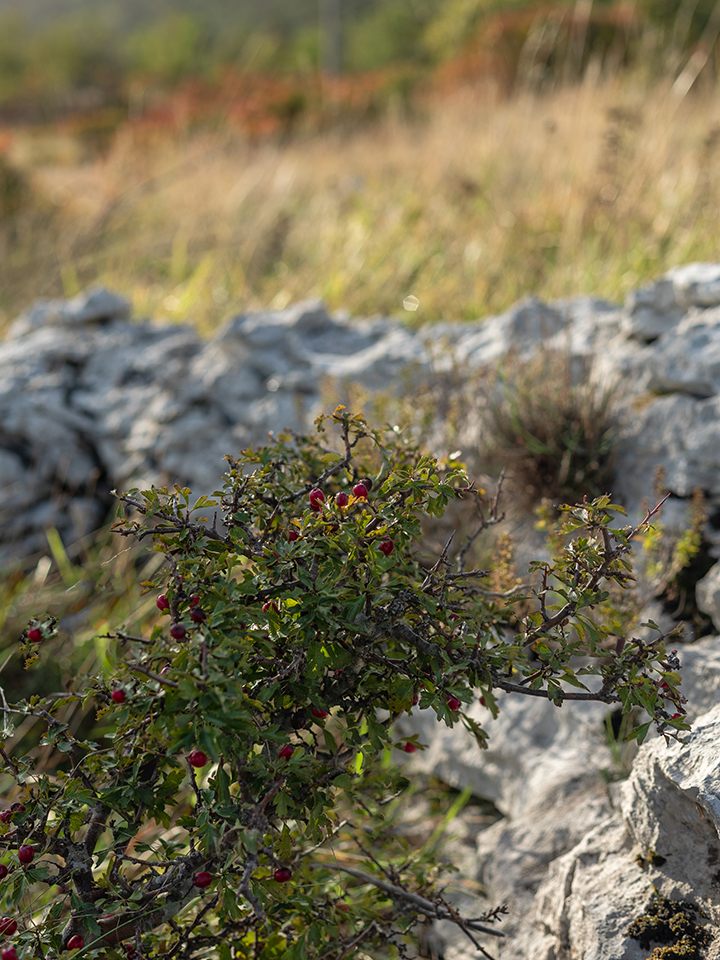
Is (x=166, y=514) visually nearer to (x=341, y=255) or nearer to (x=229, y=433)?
(x=229, y=433)

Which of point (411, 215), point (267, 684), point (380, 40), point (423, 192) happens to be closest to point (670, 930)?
point (267, 684)

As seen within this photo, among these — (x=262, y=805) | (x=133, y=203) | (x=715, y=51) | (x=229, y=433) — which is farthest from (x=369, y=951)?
(x=715, y=51)

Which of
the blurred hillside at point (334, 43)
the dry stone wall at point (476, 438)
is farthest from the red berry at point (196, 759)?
the blurred hillside at point (334, 43)

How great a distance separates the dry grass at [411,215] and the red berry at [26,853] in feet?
10.4

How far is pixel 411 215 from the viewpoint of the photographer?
19.4ft

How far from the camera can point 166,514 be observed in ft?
4.45

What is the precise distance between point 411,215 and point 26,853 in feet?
18.1

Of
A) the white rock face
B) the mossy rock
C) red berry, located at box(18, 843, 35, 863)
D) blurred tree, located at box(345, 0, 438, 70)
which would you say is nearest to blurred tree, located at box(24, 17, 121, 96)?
blurred tree, located at box(345, 0, 438, 70)

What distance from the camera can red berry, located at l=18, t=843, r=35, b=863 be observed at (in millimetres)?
1241

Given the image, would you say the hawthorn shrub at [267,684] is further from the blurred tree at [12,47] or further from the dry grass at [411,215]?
the blurred tree at [12,47]

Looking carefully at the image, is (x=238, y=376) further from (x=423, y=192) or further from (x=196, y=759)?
(x=423, y=192)

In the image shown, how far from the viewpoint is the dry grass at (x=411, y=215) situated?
13.6ft

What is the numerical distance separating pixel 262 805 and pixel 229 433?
237 cm

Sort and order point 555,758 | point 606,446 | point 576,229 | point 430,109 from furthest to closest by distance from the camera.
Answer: point 430,109 → point 576,229 → point 606,446 → point 555,758
